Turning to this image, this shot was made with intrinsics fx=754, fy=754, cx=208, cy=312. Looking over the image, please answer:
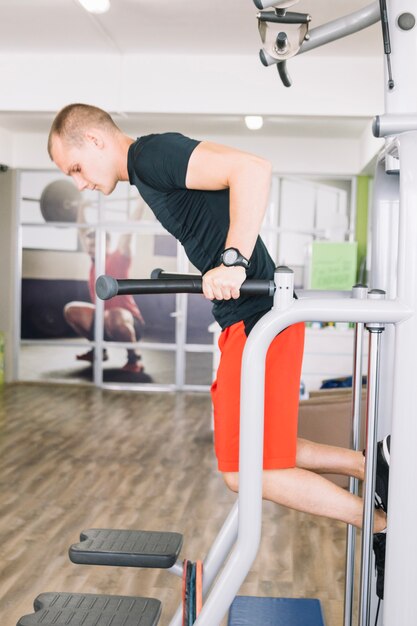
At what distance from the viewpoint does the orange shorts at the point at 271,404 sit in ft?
5.24

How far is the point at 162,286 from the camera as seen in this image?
56.2 inches

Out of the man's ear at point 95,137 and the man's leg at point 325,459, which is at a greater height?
the man's ear at point 95,137

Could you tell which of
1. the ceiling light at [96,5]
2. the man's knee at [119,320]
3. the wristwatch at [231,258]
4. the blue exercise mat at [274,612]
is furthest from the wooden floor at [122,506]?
the ceiling light at [96,5]

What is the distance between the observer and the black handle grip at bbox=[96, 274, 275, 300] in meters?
1.35

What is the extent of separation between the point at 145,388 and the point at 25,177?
2.50m

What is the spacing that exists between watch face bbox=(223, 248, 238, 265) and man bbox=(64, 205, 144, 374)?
6381 millimetres

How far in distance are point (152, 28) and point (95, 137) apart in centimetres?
312

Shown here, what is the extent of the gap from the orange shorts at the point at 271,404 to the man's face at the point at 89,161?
0.49 metres

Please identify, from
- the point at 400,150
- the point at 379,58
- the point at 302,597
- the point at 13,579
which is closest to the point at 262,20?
the point at 400,150

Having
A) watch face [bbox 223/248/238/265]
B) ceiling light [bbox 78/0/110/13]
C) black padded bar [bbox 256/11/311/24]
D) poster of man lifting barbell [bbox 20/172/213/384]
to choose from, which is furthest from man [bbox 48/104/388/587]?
poster of man lifting barbell [bbox 20/172/213/384]

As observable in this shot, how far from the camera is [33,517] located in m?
3.54

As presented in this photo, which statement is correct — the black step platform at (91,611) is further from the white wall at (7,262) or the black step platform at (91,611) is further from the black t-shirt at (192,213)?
the white wall at (7,262)

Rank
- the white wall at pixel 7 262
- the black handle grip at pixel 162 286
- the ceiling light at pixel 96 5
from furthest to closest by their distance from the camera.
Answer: the white wall at pixel 7 262, the ceiling light at pixel 96 5, the black handle grip at pixel 162 286

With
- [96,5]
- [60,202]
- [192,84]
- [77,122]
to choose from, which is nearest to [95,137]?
[77,122]
